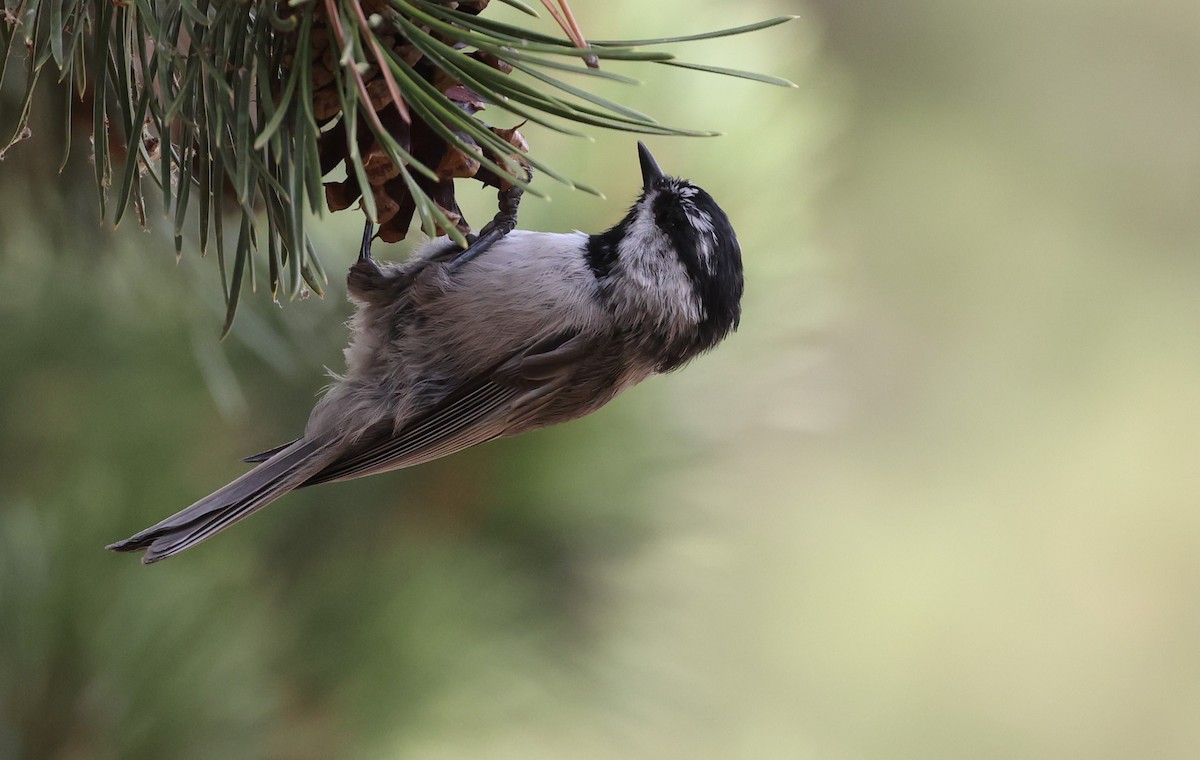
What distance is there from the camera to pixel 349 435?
→ 0.91 metres

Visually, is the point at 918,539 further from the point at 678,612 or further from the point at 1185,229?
the point at 678,612

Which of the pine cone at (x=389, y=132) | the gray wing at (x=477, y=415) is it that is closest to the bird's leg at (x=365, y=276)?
the gray wing at (x=477, y=415)

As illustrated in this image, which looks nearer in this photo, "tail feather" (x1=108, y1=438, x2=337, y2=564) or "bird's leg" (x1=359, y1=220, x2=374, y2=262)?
"tail feather" (x1=108, y1=438, x2=337, y2=564)

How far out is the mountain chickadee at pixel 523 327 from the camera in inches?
36.2

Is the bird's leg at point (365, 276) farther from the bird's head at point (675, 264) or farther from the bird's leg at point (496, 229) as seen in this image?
the bird's head at point (675, 264)

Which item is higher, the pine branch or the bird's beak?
the bird's beak

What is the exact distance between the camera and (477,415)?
0.92 m

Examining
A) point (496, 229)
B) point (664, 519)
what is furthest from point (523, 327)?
point (664, 519)

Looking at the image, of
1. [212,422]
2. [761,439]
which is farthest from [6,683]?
[761,439]

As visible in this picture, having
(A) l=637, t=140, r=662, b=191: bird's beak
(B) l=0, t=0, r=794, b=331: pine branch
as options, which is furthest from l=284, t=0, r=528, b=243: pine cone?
(A) l=637, t=140, r=662, b=191: bird's beak

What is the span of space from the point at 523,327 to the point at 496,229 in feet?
0.29

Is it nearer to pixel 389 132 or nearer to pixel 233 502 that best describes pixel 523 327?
pixel 233 502

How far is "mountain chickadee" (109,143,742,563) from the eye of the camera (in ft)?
3.02

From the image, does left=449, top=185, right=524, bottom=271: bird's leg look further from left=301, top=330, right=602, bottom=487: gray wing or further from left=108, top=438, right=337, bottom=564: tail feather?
left=108, top=438, right=337, bottom=564: tail feather
